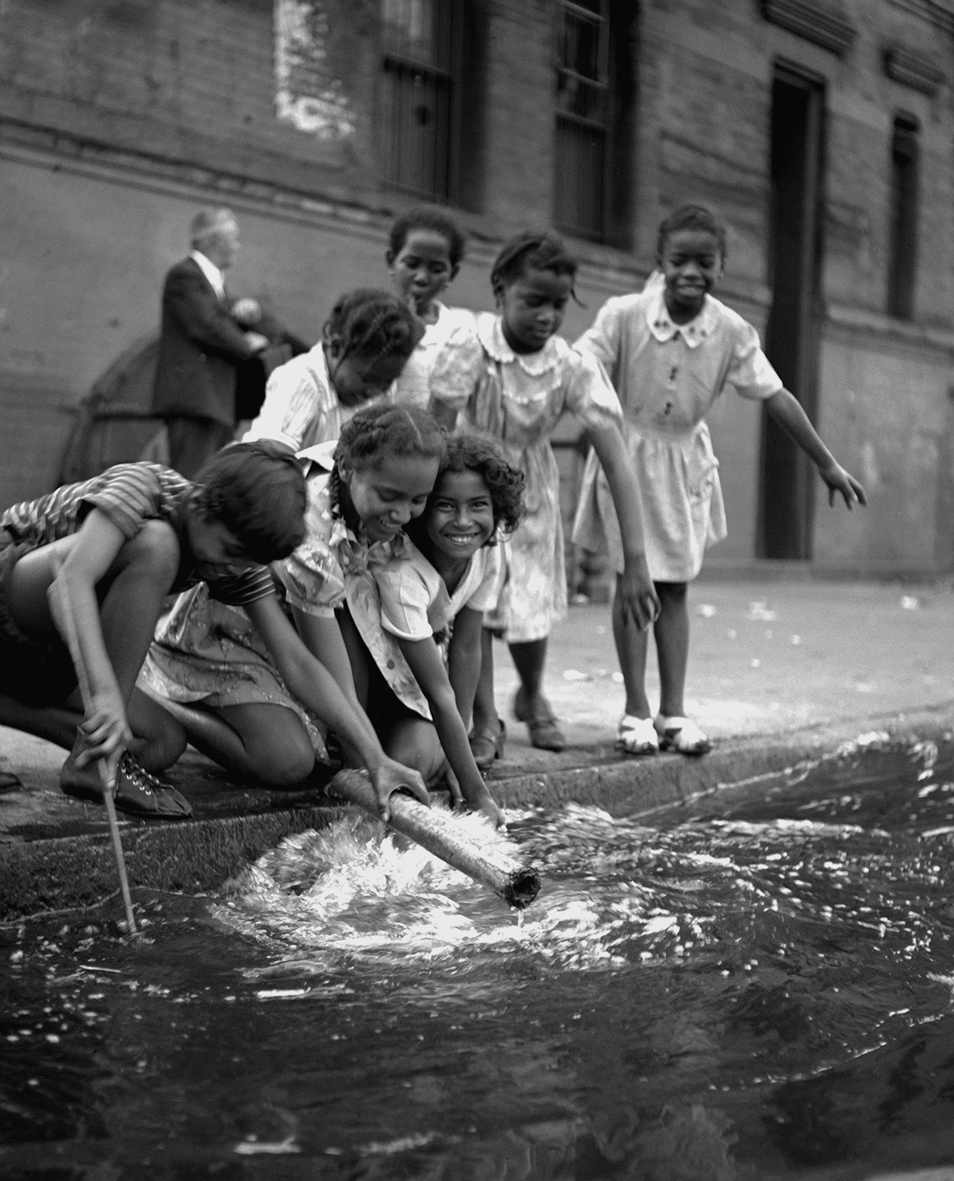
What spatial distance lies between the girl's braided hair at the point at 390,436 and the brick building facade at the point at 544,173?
4.81 metres

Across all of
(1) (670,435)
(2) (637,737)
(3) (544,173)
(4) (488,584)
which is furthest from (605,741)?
Answer: (3) (544,173)

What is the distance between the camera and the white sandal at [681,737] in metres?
4.46

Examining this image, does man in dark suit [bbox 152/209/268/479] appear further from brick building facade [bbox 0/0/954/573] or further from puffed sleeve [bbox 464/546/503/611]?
puffed sleeve [bbox 464/546/503/611]

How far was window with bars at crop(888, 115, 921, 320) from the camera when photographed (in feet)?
51.3

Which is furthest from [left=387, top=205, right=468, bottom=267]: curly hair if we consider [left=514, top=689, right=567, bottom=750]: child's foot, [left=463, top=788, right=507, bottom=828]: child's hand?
[left=463, top=788, right=507, bottom=828]: child's hand

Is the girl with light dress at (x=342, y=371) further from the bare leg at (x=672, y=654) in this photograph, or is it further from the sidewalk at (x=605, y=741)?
the bare leg at (x=672, y=654)

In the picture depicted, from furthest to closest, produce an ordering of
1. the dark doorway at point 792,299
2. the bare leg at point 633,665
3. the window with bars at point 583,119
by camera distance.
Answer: the dark doorway at point 792,299 < the window with bars at point 583,119 < the bare leg at point 633,665

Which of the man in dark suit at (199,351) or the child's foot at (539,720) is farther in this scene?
the man in dark suit at (199,351)

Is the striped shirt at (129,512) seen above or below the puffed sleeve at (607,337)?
below

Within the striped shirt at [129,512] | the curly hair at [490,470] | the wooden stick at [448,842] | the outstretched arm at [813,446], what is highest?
the outstretched arm at [813,446]

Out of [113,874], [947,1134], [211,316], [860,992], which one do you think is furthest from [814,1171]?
[211,316]

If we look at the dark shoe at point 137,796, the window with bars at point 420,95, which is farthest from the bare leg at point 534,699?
the window with bars at point 420,95

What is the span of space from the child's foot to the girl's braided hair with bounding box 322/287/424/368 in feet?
3.95

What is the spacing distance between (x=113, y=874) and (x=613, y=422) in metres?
1.93
